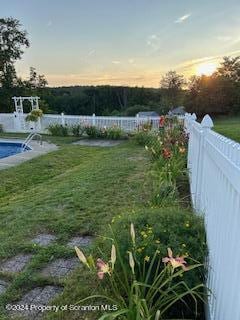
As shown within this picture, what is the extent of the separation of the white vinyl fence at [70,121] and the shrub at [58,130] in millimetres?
390

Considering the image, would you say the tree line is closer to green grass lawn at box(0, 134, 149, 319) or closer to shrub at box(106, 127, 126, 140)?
Result: shrub at box(106, 127, 126, 140)

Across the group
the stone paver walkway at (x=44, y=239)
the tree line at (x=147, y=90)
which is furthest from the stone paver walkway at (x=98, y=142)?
the tree line at (x=147, y=90)

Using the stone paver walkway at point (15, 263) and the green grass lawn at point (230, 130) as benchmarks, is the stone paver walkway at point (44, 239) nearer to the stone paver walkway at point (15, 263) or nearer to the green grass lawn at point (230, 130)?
the stone paver walkway at point (15, 263)

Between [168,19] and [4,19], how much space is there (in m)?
16.3

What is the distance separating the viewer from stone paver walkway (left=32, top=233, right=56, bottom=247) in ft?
10.6

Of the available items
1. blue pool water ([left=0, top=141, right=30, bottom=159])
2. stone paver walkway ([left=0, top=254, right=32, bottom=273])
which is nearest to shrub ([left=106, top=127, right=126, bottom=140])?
blue pool water ([left=0, top=141, right=30, bottom=159])

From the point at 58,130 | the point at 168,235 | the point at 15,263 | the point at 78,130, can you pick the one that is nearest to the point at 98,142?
the point at 78,130

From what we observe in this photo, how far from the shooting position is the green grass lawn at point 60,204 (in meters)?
2.58

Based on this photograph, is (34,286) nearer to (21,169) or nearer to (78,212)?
(78,212)

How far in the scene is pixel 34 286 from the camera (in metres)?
2.49

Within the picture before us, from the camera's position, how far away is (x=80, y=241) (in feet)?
10.7

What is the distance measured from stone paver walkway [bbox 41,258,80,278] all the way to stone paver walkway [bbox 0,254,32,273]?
0.23 m

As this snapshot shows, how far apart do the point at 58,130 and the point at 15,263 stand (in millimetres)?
11569

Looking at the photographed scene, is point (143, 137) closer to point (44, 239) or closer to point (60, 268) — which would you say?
point (44, 239)
